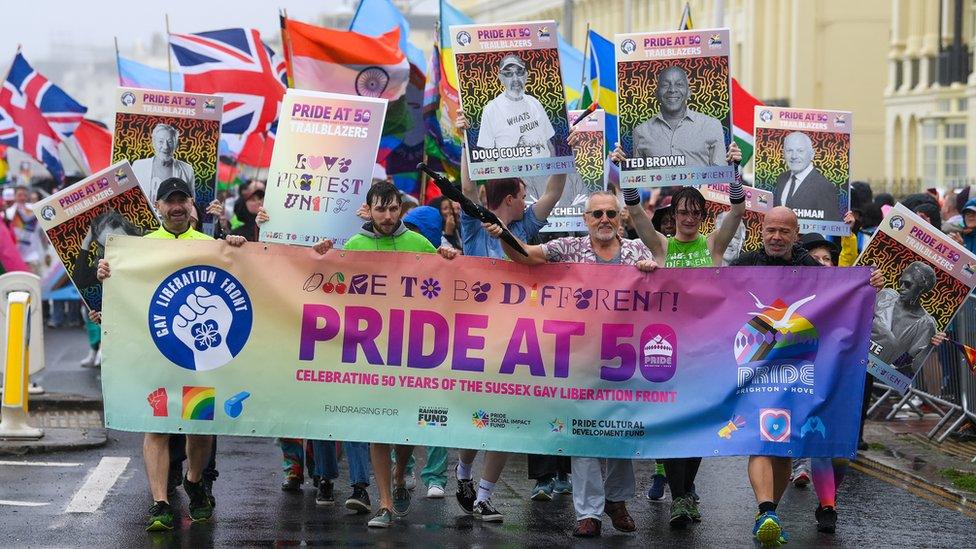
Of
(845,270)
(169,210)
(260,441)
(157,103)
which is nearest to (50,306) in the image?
(260,441)

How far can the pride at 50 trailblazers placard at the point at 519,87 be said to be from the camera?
33.8 ft

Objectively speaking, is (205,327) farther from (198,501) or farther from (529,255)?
(529,255)

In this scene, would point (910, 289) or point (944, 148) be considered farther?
point (944, 148)

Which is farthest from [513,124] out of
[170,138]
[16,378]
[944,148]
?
[944,148]

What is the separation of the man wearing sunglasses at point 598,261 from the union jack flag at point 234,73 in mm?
7599

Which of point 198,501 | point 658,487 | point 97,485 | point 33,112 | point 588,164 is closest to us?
point 198,501

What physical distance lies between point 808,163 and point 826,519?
3082 millimetres

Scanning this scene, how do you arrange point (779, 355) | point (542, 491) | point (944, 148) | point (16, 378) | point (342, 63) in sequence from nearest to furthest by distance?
point (779, 355) < point (542, 491) < point (16, 378) < point (342, 63) < point (944, 148)

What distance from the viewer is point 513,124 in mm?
10234

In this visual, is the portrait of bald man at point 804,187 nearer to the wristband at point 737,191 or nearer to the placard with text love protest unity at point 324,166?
the wristband at point 737,191

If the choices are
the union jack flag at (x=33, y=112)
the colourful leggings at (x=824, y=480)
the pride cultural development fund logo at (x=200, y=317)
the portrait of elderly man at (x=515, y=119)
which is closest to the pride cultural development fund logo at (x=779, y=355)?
the colourful leggings at (x=824, y=480)

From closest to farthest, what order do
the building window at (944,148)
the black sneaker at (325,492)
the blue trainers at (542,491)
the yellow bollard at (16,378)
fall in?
the black sneaker at (325,492)
the blue trainers at (542,491)
the yellow bollard at (16,378)
the building window at (944,148)

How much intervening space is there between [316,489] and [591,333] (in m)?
2.31

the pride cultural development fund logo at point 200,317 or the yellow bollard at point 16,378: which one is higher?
the pride cultural development fund logo at point 200,317
